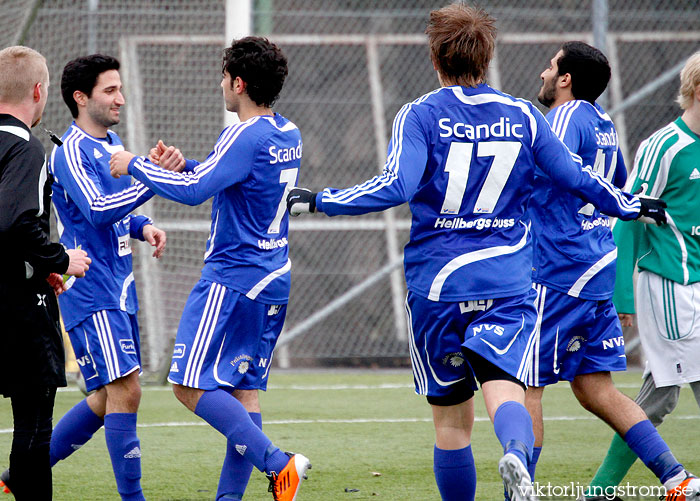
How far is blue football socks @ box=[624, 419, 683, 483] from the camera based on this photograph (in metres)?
4.03

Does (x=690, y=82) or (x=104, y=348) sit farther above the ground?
(x=690, y=82)

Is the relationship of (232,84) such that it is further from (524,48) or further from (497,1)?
(497,1)

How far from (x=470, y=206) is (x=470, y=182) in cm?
9

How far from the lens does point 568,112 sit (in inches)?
169

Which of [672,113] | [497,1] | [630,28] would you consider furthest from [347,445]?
[497,1]

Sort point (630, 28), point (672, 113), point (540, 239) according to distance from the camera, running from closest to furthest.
A: 1. point (540, 239)
2. point (672, 113)
3. point (630, 28)

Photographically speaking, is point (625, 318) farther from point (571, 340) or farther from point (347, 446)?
point (347, 446)

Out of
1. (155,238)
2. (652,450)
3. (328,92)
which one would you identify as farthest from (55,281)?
(328,92)

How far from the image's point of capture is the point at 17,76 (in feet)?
12.0

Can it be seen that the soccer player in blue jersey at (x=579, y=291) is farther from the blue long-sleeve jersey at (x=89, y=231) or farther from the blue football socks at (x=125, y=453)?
the blue long-sleeve jersey at (x=89, y=231)

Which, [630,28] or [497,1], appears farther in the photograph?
[497,1]

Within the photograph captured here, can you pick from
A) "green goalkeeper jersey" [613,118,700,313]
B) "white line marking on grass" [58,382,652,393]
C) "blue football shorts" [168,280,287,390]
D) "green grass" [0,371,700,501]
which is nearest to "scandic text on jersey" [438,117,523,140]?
"blue football shorts" [168,280,287,390]

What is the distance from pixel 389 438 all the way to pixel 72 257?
120 inches

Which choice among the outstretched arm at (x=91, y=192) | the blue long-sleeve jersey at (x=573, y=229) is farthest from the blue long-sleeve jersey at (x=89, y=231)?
the blue long-sleeve jersey at (x=573, y=229)
